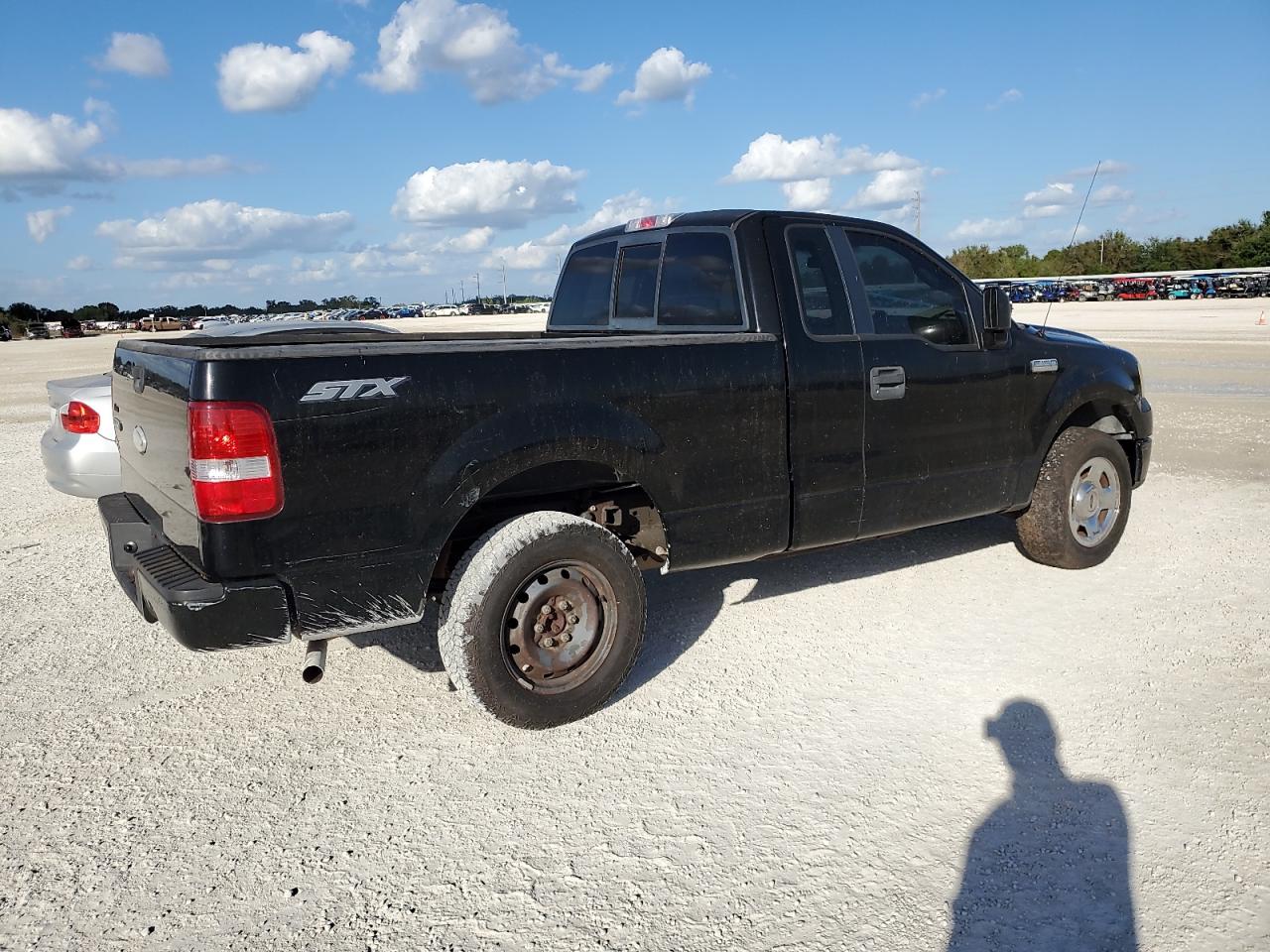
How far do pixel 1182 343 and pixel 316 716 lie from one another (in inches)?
1048

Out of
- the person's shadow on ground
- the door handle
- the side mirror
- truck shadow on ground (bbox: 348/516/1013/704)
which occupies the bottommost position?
the person's shadow on ground

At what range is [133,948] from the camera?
8.47ft

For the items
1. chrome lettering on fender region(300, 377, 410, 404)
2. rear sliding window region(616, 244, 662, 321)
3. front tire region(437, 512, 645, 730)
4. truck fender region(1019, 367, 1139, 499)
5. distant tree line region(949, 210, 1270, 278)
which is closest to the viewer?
chrome lettering on fender region(300, 377, 410, 404)

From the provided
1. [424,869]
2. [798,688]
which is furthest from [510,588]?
[798,688]

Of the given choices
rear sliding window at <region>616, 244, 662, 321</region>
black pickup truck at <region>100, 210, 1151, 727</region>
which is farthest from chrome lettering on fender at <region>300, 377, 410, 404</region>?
rear sliding window at <region>616, 244, 662, 321</region>

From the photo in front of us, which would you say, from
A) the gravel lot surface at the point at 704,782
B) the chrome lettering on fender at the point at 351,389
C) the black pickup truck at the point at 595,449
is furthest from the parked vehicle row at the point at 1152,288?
the chrome lettering on fender at the point at 351,389

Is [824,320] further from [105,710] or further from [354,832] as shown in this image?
[105,710]

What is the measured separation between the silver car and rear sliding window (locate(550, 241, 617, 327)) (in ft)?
9.94

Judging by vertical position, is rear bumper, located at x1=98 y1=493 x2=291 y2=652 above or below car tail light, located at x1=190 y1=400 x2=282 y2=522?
below

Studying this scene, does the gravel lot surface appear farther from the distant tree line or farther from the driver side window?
the distant tree line

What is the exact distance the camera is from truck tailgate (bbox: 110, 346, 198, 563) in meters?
3.23

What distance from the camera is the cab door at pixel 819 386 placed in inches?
173

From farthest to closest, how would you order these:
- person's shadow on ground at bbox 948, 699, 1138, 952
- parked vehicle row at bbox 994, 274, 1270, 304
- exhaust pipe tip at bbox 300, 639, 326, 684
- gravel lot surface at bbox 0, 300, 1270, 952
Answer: parked vehicle row at bbox 994, 274, 1270, 304 < exhaust pipe tip at bbox 300, 639, 326, 684 < gravel lot surface at bbox 0, 300, 1270, 952 < person's shadow on ground at bbox 948, 699, 1138, 952

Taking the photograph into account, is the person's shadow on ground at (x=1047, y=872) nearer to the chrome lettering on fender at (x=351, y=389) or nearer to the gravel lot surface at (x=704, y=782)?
the gravel lot surface at (x=704, y=782)
